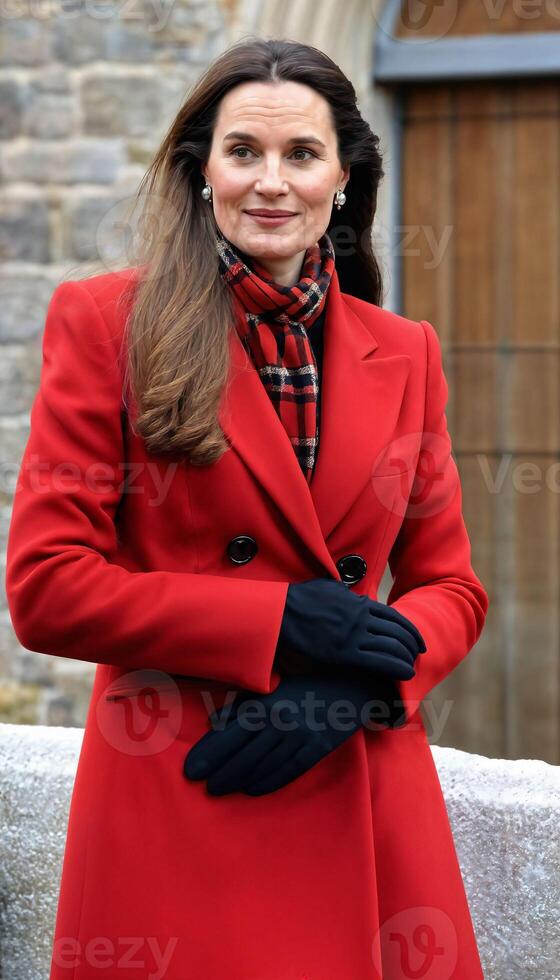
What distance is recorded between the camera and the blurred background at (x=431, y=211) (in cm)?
399

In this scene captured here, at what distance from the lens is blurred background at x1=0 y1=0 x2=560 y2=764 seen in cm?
399

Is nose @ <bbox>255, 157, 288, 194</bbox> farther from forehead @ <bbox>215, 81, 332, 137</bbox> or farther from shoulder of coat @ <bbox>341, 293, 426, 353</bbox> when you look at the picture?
shoulder of coat @ <bbox>341, 293, 426, 353</bbox>

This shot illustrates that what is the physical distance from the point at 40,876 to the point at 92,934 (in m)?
0.63

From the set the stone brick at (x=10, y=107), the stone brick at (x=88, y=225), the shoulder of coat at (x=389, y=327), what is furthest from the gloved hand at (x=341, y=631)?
the stone brick at (x=10, y=107)

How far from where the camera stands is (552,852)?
1980 mm

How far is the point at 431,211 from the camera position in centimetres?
455

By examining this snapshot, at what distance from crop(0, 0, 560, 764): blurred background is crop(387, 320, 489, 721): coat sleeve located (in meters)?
2.27

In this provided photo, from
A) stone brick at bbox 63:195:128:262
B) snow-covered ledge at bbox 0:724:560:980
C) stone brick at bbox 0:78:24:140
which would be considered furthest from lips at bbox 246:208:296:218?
stone brick at bbox 0:78:24:140

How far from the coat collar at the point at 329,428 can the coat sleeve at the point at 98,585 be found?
115 millimetres

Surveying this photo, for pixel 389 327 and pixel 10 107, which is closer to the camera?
pixel 389 327

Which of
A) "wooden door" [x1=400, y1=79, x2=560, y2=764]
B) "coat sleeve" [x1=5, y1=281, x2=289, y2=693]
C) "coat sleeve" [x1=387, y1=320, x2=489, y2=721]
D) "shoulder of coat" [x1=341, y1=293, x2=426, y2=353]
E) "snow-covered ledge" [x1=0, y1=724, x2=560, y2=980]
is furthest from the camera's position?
"wooden door" [x1=400, y1=79, x2=560, y2=764]

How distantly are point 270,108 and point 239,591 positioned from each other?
62 centimetres

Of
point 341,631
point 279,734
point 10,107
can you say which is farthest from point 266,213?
point 10,107

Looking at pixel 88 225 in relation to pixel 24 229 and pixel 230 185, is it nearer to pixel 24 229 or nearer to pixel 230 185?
pixel 24 229
